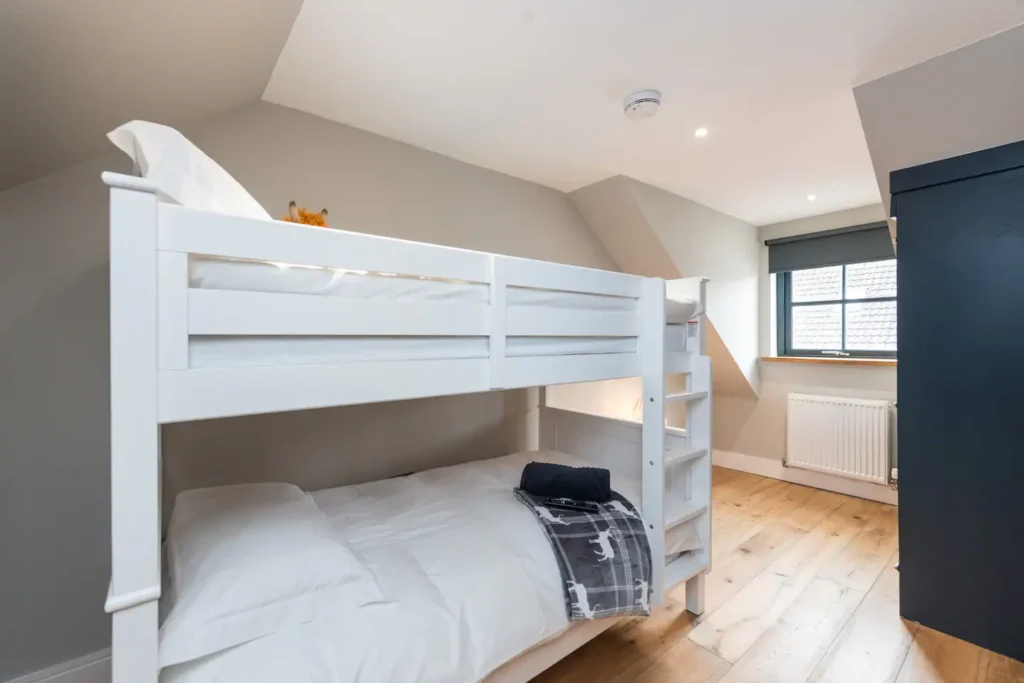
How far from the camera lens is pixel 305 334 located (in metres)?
0.90

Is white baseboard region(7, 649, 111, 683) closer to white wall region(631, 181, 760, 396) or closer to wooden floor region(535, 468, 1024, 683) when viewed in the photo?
wooden floor region(535, 468, 1024, 683)

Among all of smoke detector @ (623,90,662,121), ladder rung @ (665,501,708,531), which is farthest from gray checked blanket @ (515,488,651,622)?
smoke detector @ (623,90,662,121)

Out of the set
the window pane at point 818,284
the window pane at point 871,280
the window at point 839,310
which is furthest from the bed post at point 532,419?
the window pane at point 871,280

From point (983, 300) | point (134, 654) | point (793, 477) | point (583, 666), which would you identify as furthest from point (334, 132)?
point (793, 477)

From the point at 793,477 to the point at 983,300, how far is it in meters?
2.40

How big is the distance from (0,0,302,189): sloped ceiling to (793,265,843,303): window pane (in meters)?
4.07

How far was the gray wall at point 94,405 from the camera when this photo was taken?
1449mm

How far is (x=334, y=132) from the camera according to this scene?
6.91 feet

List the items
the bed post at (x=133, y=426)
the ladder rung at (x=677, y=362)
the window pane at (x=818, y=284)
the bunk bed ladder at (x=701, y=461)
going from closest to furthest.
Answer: the bed post at (x=133, y=426), the ladder rung at (x=677, y=362), the bunk bed ladder at (x=701, y=461), the window pane at (x=818, y=284)

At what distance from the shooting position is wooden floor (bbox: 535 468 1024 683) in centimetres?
158

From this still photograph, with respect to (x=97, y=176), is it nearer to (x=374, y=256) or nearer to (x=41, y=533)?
(x=41, y=533)

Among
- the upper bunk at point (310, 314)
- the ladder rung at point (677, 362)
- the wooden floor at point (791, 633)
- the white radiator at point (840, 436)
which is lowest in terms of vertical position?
the wooden floor at point (791, 633)

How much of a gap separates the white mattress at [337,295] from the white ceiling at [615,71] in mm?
940

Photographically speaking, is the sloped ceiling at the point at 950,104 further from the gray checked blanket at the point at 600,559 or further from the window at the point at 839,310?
the gray checked blanket at the point at 600,559
